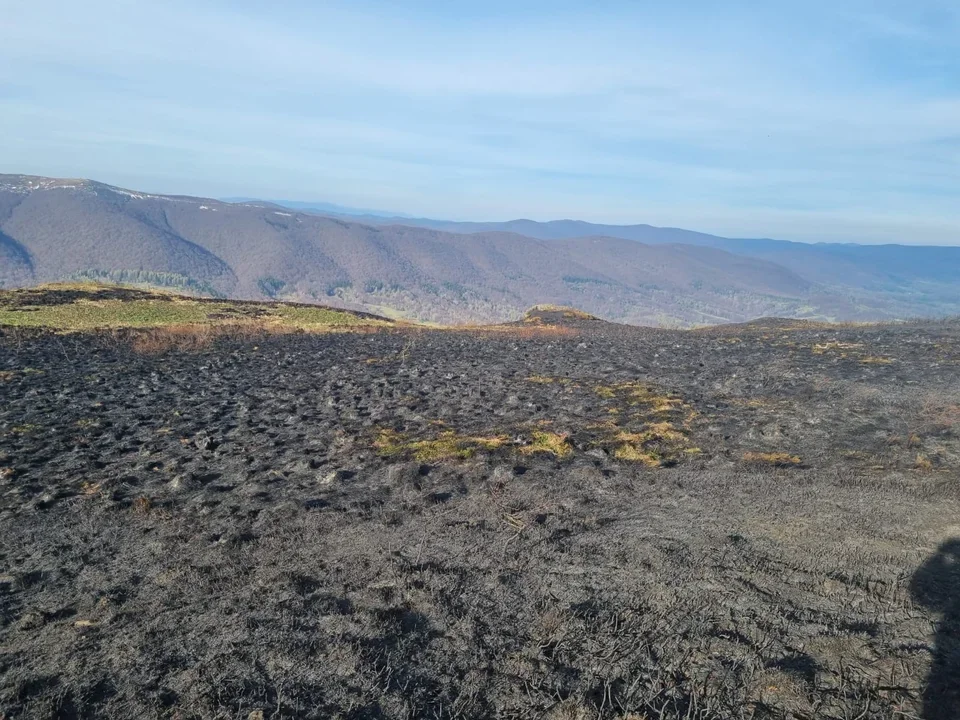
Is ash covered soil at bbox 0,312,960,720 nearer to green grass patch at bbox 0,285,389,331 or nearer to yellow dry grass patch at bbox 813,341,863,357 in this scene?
yellow dry grass patch at bbox 813,341,863,357

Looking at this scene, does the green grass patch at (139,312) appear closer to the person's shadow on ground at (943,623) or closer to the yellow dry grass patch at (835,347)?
the yellow dry grass patch at (835,347)

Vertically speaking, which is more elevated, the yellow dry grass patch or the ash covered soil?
the yellow dry grass patch

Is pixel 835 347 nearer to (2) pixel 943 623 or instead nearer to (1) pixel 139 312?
(2) pixel 943 623

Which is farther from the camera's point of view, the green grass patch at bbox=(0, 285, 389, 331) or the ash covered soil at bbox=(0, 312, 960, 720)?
the green grass patch at bbox=(0, 285, 389, 331)

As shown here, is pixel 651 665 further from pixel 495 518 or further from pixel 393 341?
pixel 393 341

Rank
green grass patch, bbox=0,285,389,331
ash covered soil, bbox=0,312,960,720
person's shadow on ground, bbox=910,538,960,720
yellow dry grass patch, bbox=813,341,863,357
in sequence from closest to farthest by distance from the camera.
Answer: person's shadow on ground, bbox=910,538,960,720, ash covered soil, bbox=0,312,960,720, yellow dry grass patch, bbox=813,341,863,357, green grass patch, bbox=0,285,389,331

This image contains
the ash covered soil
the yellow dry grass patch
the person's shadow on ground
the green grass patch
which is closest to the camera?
the person's shadow on ground

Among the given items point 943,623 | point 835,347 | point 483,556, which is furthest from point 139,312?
point 943,623

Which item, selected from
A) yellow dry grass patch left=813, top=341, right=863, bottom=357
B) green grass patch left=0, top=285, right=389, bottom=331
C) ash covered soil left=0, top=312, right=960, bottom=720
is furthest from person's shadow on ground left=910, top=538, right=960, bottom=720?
green grass patch left=0, top=285, right=389, bottom=331

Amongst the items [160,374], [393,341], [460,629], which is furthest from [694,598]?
[393,341]
